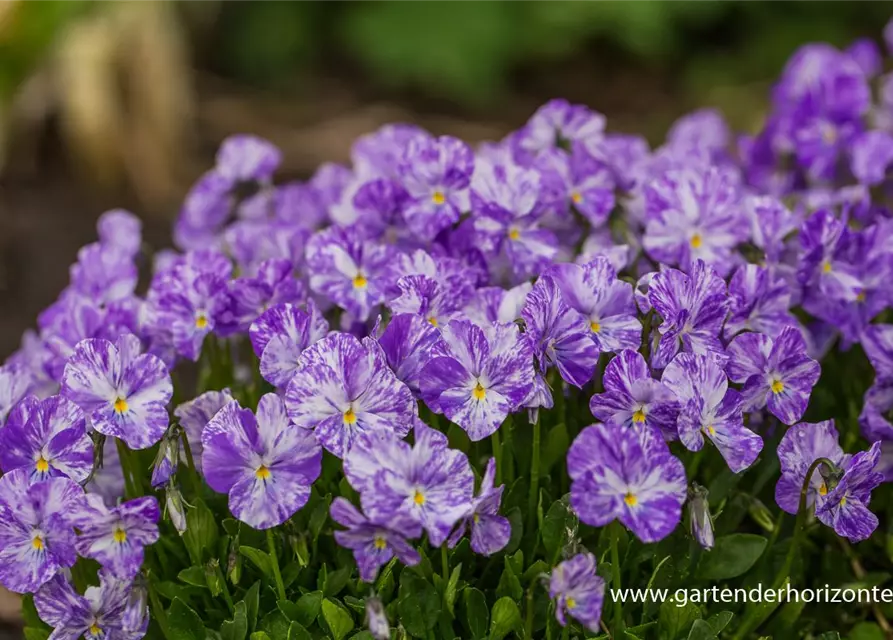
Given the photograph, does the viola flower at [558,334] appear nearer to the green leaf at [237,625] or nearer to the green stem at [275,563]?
the green stem at [275,563]

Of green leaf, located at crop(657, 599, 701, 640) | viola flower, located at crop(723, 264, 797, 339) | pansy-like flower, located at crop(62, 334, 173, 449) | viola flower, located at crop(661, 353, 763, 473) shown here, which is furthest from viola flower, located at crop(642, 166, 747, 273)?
pansy-like flower, located at crop(62, 334, 173, 449)

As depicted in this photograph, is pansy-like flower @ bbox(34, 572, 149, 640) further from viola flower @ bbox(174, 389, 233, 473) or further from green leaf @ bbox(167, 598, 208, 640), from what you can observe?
viola flower @ bbox(174, 389, 233, 473)

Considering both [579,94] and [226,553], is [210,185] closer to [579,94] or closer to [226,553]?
[226,553]

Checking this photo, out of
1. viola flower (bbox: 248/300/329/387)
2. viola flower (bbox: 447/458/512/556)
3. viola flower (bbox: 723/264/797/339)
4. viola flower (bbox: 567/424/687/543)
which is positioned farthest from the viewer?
viola flower (bbox: 723/264/797/339)

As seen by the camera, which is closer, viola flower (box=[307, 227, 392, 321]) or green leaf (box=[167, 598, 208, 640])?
green leaf (box=[167, 598, 208, 640])

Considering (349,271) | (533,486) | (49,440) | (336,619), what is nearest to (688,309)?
(533,486)

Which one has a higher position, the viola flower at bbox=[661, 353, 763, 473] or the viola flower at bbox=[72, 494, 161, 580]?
the viola flower at bbox=[661, 353, 763, 473]

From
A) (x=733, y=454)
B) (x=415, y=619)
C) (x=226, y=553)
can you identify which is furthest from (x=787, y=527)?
(x=226, y=553)

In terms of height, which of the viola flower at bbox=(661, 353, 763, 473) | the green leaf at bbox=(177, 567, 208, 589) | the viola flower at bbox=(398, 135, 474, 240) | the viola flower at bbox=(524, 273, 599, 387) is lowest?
the green leaf at bbox=(177, 567, 208, 589)

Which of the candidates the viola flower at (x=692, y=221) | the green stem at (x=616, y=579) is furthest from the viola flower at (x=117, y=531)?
the viola flower at (x=692, y=221)
